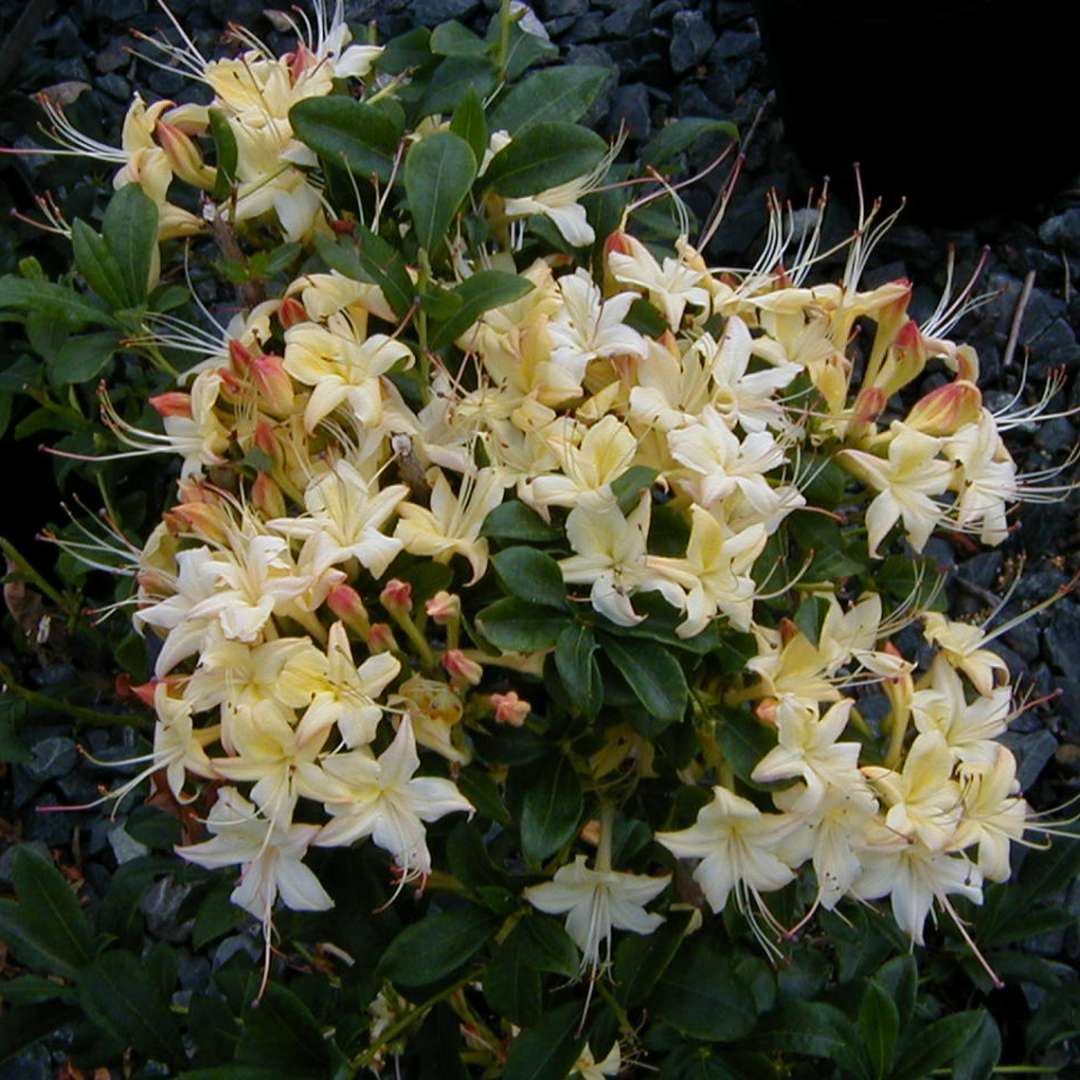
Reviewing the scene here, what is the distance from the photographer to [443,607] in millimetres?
1048

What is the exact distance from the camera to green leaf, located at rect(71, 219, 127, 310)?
1.28m

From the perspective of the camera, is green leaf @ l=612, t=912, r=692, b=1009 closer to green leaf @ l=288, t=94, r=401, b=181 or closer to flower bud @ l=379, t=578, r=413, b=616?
flower bud @ l=379, t=578, r=413, b=616

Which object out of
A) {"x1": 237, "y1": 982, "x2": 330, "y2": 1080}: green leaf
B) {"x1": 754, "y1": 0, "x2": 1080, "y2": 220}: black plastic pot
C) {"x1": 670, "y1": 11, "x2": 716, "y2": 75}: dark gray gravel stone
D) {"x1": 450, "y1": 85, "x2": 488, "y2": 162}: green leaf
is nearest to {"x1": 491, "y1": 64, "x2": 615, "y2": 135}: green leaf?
{"x1": 450, "y1": 85, "x2": 488, "y2": 162}: green leaf

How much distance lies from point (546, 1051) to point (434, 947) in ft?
0.46

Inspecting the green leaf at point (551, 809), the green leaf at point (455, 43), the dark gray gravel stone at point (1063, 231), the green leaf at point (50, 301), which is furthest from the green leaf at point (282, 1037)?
the dark gray gravel stone at point (1063, 231)

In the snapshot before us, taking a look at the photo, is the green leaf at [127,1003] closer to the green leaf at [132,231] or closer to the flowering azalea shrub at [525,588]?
the flowering azalea shrub at [525,588]

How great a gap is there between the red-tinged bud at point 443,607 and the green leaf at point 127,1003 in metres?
0.53

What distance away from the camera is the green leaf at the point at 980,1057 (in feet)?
4.35

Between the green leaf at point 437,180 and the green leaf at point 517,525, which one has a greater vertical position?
the green leaf at point 437,180

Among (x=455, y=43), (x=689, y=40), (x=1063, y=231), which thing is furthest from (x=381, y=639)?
(x=689, y=40)

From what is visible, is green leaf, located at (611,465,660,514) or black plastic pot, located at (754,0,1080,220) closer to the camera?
green leaf, located at (611,465,660,514)

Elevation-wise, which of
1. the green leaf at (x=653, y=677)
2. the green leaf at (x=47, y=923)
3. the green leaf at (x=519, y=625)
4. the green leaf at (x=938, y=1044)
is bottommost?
the green leaf at (x=47, y=923)

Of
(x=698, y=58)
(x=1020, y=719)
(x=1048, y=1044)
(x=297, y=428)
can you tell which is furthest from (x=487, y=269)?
(x=698, y=58)

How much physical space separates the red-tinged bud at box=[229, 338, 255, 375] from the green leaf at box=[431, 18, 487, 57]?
357 millimetres
